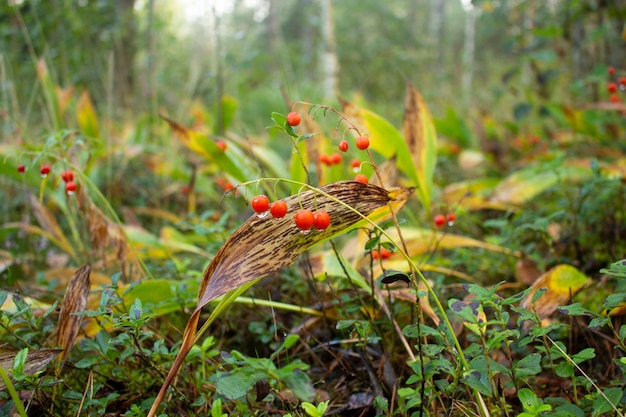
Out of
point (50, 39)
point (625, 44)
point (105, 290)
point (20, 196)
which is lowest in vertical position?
point (20, 196)

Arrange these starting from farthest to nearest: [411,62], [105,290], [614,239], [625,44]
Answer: [411,62], [625,44], [614,239], [105,290]

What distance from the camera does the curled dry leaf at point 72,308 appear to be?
952 mm

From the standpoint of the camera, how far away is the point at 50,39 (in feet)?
11.7

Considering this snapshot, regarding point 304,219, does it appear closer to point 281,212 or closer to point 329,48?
point 281,212

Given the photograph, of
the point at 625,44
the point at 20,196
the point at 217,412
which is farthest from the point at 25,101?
the point at 625,44

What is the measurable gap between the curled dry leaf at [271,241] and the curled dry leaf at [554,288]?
0.47 m

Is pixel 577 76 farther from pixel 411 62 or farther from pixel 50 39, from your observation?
pixel 411 62

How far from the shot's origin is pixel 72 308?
0.95 metres

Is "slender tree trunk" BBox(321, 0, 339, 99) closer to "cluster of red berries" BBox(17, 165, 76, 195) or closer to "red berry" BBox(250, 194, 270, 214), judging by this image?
"cluster of red berries" BBox(17, 165, 76, 195)

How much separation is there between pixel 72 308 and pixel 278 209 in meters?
0.50

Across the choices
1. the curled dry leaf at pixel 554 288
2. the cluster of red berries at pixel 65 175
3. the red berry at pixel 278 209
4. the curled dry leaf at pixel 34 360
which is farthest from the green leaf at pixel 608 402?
the cluster of red berries at pixel 65 175

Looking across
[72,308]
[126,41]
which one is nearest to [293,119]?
[72,308]

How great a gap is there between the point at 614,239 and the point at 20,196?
264cm

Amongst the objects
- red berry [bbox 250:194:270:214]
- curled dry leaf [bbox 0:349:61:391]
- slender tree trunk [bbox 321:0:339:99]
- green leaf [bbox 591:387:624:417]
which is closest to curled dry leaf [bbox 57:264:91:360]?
curled dry leaf [bbox 0:349:61:391]
